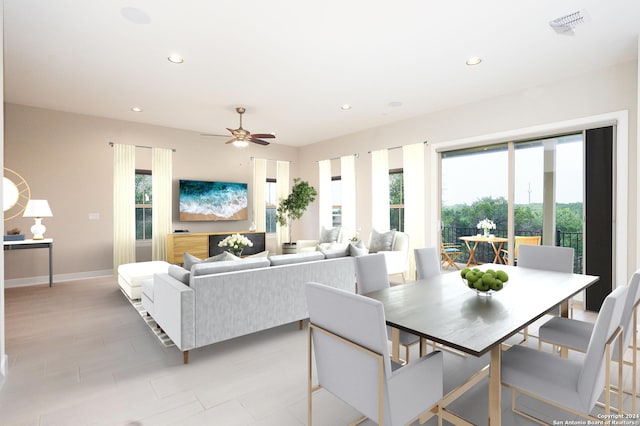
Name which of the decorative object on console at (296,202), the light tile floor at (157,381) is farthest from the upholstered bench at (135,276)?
the decorative object on console at (296,202)

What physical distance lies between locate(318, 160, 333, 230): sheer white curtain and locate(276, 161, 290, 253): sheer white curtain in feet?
3.08

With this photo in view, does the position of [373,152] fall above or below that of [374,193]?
above

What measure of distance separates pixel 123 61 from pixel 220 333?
Answer: 317 centimetres

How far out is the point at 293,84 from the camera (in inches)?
172

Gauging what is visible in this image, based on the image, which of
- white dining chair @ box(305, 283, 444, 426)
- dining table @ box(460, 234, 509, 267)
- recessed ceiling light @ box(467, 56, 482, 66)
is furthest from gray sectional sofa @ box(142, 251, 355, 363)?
dining table @ box(460, 234, 509, 267)

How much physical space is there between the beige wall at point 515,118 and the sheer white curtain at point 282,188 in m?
1.70

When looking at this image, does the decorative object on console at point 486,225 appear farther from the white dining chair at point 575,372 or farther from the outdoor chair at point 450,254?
the white dining chair at point 575,372

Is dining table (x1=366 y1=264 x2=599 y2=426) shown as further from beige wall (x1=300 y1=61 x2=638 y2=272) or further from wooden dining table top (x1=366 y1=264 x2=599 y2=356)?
beige wall (x1=300 y1=61 x2=638 y2=272)

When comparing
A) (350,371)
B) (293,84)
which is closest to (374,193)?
(293,84)

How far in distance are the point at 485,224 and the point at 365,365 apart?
4.50 metres

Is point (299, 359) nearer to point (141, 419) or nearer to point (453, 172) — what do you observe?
point (141, 419)

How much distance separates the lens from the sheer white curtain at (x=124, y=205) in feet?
20.0

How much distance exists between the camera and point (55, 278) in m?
5.64

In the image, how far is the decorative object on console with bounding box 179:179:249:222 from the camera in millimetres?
6891
